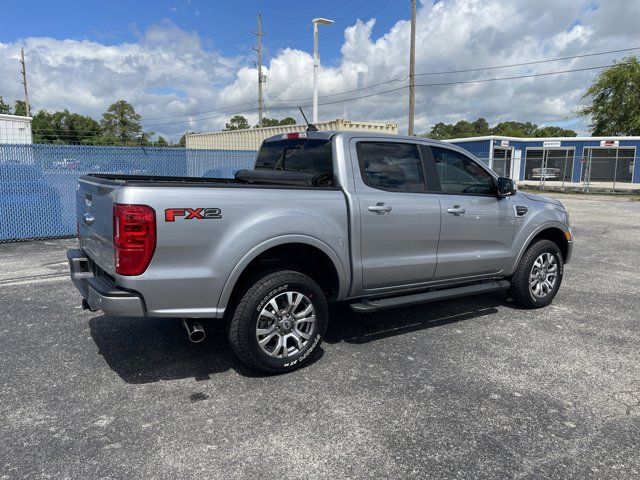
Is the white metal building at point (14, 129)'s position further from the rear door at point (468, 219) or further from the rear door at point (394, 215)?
the rear door at point (468, 219)

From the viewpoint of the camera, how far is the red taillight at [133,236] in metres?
3.13

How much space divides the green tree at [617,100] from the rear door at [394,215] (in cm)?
4062

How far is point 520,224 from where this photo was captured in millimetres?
5309

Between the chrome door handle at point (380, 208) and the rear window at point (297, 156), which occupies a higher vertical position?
the rear window at point (297, 156)

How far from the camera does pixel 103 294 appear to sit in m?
3.31

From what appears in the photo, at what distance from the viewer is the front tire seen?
3596 mm

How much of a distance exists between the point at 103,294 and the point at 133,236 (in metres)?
0.49

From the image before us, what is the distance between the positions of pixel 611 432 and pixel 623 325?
242 cm

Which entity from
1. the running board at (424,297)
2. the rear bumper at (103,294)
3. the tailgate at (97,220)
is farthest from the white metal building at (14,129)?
the running board at (424,297)

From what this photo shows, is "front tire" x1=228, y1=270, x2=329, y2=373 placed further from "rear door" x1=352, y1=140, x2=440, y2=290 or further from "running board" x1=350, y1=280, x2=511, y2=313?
"rear door" x1=352, y1=140, x2=440, y2=290

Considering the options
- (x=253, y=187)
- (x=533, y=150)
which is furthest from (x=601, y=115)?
(x=253, y=187)

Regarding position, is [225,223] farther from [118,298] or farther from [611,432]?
[611,432]

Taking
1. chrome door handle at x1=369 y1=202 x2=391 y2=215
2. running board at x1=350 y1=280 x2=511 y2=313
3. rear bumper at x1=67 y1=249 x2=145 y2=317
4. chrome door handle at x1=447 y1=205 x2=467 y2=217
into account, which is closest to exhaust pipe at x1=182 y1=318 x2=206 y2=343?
rear bumper at x1=67 y1=249 x2=145 y2=317

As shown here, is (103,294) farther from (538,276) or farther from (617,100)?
(617,100)
